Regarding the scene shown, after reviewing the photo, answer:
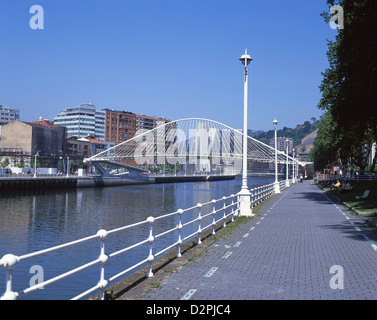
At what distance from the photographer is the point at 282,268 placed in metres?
10.2

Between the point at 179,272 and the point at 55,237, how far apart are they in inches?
598

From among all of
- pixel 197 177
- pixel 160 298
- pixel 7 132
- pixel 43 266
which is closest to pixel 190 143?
pixel 197 177

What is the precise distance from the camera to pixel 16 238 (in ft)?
75.3

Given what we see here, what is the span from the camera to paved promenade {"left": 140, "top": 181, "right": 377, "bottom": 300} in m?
8.05

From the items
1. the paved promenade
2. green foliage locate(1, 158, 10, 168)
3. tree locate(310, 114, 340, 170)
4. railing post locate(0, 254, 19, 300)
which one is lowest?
the paved promenade

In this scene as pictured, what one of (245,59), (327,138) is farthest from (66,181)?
(245,59)

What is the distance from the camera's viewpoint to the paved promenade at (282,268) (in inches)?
317

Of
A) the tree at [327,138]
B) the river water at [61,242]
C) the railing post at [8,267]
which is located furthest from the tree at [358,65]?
the railing post at [8,267]

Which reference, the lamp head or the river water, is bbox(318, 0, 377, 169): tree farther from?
the river water

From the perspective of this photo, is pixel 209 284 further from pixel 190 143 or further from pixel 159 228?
pixel 190 143
